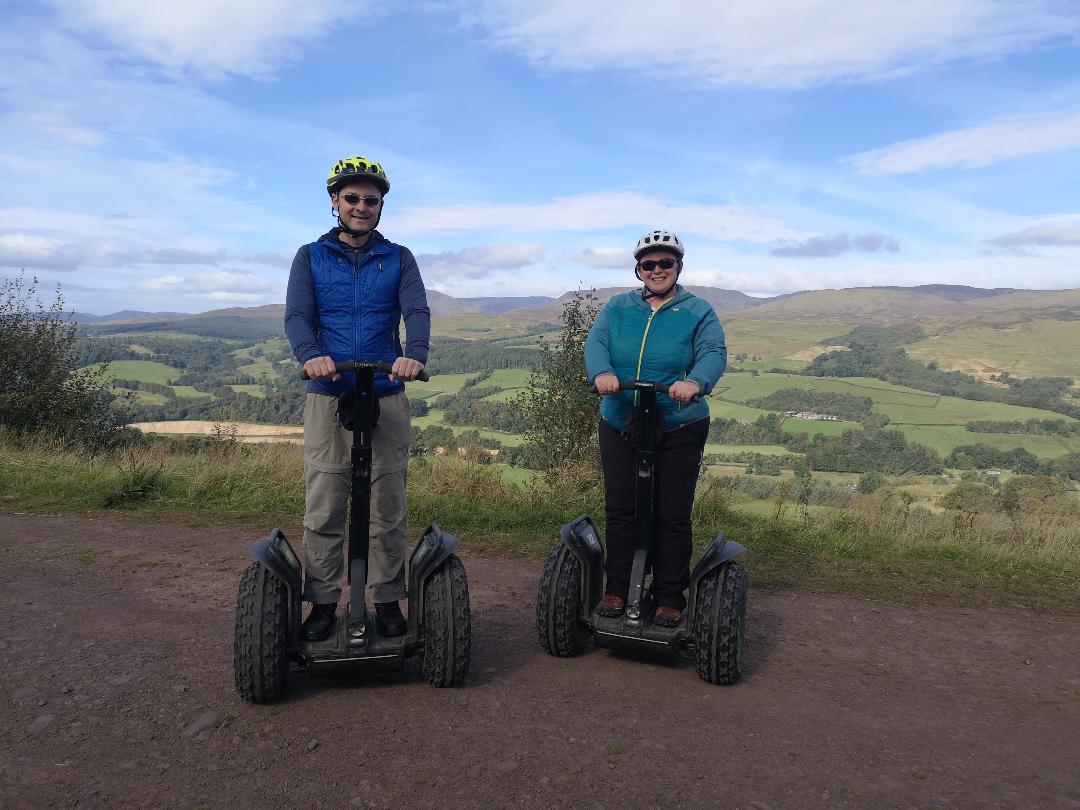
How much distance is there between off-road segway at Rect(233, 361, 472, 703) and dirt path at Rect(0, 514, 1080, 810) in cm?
15

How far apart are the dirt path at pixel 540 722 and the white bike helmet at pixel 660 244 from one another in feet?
7.51

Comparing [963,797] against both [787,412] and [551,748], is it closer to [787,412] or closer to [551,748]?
[551,748]

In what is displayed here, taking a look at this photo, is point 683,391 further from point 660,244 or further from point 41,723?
point 41,723

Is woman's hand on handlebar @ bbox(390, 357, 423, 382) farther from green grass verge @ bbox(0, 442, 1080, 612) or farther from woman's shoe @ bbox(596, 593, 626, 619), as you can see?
green grass verge @ bbox(0, 442, 1080, 612)

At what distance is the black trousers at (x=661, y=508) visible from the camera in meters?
4.07

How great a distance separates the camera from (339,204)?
12.3 feet

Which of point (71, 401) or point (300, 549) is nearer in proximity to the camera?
point (300, 549)

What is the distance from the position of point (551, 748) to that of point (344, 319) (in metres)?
2.20

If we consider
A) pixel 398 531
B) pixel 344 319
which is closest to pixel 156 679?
pixel 398 531

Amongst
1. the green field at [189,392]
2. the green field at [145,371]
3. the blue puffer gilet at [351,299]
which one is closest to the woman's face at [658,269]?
the blue puffer gilet at [351,299]

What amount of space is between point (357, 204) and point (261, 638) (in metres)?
2.11

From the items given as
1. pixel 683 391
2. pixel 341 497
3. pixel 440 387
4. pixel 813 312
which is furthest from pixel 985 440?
pixel 813 312

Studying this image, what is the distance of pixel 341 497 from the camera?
148 inches

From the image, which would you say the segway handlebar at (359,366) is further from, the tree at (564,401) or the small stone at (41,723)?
the tree at (564,401)
